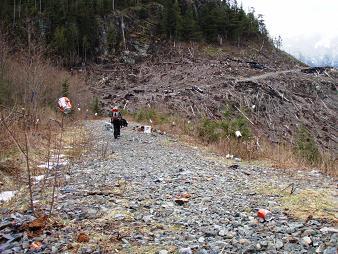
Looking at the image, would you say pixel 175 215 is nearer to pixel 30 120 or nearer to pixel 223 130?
pixel 30 120

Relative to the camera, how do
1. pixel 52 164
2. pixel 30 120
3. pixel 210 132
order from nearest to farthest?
pixel 52 164
pixel 30 120
pixel 210 132

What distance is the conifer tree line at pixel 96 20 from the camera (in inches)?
2366

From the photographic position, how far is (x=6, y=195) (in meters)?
A: 6.95

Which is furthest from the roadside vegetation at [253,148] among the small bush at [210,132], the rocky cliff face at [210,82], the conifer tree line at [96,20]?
the conifer tree line at [96,20]

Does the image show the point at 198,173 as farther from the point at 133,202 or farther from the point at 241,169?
the point at 133,202

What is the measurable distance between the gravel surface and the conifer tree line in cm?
4980

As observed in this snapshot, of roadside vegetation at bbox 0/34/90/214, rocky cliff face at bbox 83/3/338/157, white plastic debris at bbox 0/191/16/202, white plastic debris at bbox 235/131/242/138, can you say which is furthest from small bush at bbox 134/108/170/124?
white plastic debris at bbox 0/191/16/202

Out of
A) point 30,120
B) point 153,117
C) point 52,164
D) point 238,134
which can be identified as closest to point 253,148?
point 238,134

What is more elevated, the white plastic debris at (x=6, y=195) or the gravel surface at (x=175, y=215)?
the gravel surface at (x=175, y=215)

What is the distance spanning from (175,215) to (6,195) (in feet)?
10.7

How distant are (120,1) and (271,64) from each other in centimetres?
3040

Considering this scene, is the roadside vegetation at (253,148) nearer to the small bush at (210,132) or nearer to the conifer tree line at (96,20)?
the small bush at (210,132)

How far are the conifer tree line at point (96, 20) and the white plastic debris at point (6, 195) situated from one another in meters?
50.0

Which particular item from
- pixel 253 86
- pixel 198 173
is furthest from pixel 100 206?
pixel 253 86
